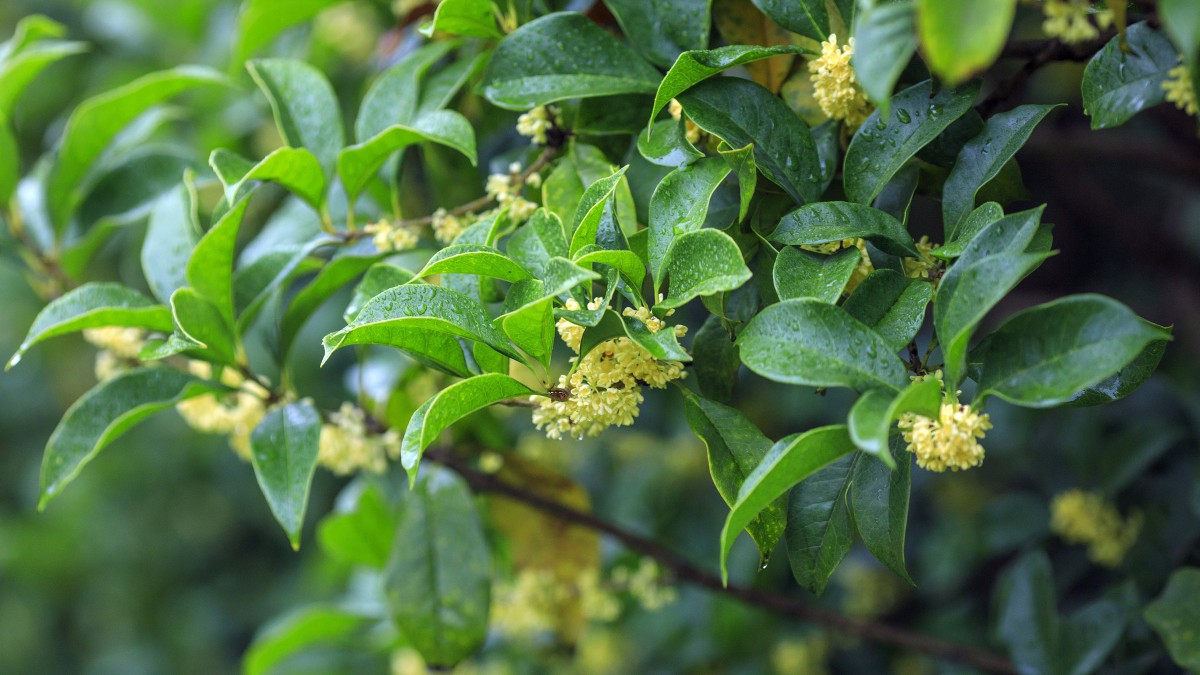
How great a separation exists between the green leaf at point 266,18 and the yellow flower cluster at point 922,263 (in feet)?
2.27

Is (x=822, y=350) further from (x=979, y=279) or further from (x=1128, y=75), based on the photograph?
(x=1128, y=75)

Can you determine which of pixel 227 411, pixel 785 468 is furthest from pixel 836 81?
pixel 227 411

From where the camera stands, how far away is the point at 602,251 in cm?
52

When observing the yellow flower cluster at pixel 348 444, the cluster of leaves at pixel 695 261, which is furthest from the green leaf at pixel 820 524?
the yellow flower cluster at pixel 348 444

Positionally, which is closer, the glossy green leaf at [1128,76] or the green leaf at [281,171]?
the glossy green leaf at [1128,76]

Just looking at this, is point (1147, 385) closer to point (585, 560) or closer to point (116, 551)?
point (585, 560)

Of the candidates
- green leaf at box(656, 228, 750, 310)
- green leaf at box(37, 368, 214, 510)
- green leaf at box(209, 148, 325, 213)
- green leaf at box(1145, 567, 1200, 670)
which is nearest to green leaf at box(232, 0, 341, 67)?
green leaf at box(209, 148, 325, 213)

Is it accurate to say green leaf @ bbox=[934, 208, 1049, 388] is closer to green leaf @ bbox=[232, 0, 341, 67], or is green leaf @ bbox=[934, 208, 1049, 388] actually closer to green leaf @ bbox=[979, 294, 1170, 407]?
green leaf @ bbox=[979, 294, 1170, 407]

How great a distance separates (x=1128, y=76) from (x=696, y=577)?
2.14 feet

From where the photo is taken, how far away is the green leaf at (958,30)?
404 millimetres

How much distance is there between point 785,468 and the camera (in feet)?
1.56

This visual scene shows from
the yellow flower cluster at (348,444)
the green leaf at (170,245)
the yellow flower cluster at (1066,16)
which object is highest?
the yellow flower cluster at (1066,16)

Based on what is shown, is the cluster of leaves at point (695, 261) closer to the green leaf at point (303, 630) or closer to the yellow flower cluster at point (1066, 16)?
the yellow flower cluster at point (1066, 16)

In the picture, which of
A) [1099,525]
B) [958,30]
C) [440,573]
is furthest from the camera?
[1099,525]
